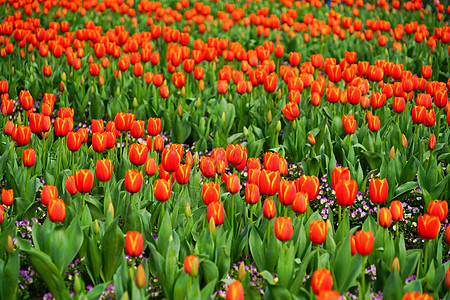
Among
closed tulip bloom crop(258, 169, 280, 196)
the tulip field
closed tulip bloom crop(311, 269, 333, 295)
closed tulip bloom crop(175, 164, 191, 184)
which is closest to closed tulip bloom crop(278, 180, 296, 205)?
the tulip field

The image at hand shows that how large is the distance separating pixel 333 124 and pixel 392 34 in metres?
4.43

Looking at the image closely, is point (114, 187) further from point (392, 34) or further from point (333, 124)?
point (392, 34)

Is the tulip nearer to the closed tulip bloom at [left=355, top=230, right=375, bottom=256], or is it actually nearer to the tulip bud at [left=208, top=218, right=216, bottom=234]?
the tulip bud at [left=208, top=218, right=216, bottom=234]

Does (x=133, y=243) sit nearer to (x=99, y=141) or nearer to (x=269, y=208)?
(x=269, y=208)

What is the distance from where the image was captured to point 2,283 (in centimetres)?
294

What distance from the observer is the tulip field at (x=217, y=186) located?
299 cm

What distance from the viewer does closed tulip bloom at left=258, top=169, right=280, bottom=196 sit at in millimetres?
3326

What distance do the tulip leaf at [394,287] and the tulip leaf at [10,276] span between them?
1790 millimetres

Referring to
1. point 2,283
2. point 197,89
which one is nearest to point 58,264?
point 2,283

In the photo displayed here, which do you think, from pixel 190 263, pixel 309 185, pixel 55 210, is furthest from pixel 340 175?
pixel 55 210

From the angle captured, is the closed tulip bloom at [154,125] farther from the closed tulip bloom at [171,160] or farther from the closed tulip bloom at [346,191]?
the closed tulip bloom at [346,191]

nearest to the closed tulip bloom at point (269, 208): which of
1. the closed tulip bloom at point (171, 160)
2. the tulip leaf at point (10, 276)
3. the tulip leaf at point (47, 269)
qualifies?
the closed tulip bloom at point (171, 160)

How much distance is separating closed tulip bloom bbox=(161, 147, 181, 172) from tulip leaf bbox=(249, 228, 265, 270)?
63 centimetres

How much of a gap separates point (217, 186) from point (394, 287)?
109 centimetres
